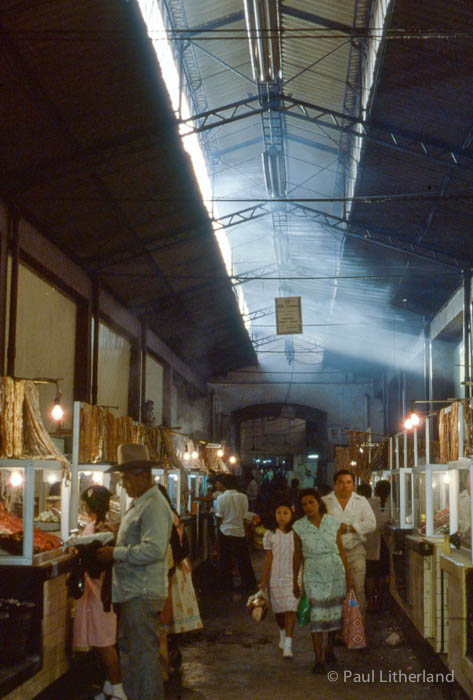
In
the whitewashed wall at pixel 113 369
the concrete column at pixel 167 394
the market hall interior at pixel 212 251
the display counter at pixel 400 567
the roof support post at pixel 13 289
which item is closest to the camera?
the market hall interior at pixel 212 251

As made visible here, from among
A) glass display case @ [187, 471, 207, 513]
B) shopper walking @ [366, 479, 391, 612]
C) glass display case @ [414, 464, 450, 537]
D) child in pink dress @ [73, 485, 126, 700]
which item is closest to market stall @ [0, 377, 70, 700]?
child in pink dress @ [73, 485, 126, 700]

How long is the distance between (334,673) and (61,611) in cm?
241

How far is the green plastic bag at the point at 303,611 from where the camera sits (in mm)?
7344

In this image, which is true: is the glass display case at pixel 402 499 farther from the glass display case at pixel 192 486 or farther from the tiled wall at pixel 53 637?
the tiled wall at pixel 53 637

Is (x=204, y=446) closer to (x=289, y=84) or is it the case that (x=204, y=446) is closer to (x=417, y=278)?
(x=417, y=278)

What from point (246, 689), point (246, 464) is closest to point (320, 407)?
point (246, 464)

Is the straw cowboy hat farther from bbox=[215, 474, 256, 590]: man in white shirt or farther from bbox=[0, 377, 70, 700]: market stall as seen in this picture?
bbox=[215, 474, 256, 590]: man in white shirt

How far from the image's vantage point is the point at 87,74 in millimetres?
9695

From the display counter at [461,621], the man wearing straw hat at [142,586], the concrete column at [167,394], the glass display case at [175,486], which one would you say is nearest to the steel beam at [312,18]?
the glass display case at [175,486]

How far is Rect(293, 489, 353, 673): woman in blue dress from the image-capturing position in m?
7.26

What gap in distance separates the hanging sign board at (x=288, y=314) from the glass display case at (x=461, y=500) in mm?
9231

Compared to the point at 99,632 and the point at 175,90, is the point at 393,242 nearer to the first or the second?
the point at 175,90

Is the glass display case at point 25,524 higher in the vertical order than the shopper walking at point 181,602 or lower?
higher

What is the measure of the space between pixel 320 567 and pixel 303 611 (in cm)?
42
